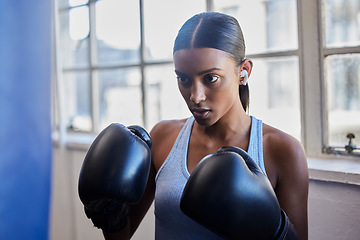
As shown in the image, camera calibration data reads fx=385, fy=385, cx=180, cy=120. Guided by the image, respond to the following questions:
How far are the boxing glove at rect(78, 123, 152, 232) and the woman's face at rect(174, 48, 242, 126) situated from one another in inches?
5.9

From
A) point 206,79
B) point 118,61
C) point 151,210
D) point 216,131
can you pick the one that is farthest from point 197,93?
point 118,61

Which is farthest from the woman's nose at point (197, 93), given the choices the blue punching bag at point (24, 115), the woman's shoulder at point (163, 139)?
the blue punching bag at point (24, 115)

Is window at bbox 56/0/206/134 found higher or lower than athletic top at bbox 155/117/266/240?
higher

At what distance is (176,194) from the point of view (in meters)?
0.79

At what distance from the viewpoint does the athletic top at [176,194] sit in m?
0.78

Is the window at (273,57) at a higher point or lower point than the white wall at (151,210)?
higher

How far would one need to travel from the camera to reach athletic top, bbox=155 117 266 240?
30.7 inches

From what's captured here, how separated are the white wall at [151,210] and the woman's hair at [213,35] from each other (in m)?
0.43

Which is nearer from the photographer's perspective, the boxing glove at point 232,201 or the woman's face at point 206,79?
the boxing glove at point 232,201

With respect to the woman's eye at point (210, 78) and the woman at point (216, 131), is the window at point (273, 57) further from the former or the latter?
the woman's eye at point (210, 78)

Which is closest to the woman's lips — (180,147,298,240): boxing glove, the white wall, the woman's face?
the woman's face

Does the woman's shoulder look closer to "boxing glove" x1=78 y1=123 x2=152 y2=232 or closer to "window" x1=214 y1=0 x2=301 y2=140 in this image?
"boxing glove" x1=78 y1=123 x2=152 y2=232

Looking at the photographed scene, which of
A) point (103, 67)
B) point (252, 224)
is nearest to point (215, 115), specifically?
point (252, 224)

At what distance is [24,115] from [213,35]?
92 centimetres
